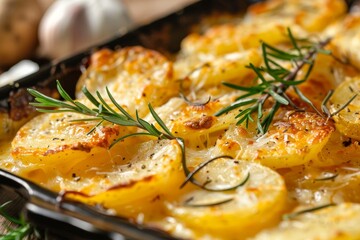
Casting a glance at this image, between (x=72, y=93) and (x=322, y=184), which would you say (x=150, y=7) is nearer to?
(x=72, y=93)

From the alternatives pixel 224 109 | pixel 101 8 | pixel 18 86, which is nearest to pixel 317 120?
pixel 224 109

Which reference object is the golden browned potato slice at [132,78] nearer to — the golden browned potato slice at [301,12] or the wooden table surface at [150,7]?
the golden browned potato slice at [301,12]

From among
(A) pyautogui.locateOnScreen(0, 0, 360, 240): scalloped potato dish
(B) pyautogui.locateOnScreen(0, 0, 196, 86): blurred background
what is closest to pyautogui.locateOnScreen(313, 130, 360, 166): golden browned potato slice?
(A) pyautogui.locateOnScreen(0, 0, 360, 240): scalloped potato dish

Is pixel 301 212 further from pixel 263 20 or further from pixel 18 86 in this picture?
pixel 263 20

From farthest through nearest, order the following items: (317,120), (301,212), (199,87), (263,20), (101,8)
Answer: (101,8), (263,20), (199,87), (317,120), (301,212)

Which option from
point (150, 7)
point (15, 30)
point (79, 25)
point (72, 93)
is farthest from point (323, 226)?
point (150, 7)

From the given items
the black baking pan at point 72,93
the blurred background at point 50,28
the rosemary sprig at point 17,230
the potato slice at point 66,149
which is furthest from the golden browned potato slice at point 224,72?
the blurred background at point 50,28

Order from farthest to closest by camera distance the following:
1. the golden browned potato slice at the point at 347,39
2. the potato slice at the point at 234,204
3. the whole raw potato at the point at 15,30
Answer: the whole raw potato at the point at 15,30 < the golden browned potato slice at the point at 347,39 < the potato slice at the point at 234,204
